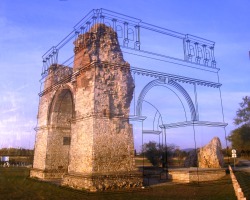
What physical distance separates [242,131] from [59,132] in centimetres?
2143

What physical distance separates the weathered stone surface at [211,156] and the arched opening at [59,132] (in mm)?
7876

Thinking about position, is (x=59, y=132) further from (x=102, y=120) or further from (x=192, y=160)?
(x=192, y=160)

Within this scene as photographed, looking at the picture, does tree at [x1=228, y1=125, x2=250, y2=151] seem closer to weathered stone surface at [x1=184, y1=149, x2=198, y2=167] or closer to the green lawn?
weathered stone surface at [x1=184, y1=149, x2=198, y2=167]

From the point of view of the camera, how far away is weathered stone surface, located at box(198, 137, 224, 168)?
1438 centimetres

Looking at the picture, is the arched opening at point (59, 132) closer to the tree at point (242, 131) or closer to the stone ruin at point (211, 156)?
the stone ruin at point (211, 156)

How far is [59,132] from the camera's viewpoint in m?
13.8

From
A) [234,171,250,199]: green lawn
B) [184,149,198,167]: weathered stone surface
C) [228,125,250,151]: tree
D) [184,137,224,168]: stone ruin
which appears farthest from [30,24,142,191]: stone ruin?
[228,125,250,151]: tree

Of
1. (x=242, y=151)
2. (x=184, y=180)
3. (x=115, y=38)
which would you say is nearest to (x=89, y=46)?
(x=115, y=38)

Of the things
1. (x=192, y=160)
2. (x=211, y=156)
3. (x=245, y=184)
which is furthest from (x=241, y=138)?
(x=245, y=184)

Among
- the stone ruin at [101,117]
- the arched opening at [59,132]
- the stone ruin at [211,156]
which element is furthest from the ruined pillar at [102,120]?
the stone ruin at [211,156]

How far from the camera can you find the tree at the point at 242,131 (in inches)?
1062

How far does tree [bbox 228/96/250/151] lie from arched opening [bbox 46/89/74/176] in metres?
20.6

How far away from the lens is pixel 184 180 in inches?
466

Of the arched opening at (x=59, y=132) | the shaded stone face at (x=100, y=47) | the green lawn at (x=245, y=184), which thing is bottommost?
the green lawn at (x=245, y=184)
